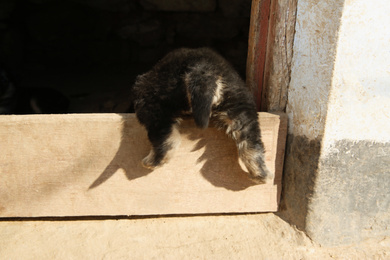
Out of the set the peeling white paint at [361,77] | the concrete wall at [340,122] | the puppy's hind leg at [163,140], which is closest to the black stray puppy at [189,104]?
the puppy's hind leg at [163,140]

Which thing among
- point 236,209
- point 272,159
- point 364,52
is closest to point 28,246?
point 236,209

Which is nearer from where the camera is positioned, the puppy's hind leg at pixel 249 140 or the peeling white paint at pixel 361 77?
the peeling white paint at pixel 361 77

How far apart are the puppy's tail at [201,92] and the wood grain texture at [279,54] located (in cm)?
61

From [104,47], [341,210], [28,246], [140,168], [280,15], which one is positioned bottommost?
[28,246]

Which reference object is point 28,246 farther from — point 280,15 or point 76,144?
point 280,15

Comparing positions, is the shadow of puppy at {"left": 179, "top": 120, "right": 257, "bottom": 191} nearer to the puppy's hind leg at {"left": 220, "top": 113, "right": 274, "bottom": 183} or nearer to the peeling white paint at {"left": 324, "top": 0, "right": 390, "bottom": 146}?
the puppy's hind leg at {"left": 220, "top": 113, "right": 274, "bottom": 183}

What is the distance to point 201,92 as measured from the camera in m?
1.74

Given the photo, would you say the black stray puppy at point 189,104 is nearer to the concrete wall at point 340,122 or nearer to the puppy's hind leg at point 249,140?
the puppy's hind leg at point 249,140

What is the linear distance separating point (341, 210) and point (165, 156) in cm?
125

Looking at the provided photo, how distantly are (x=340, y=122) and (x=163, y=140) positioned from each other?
1088mm

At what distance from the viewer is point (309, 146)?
6.91ft

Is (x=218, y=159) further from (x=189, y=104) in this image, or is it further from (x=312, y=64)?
(x=312, y=64)

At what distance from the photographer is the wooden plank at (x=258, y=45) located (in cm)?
227

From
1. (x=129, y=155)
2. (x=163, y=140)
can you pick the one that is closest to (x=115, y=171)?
(x=129, y=155)
